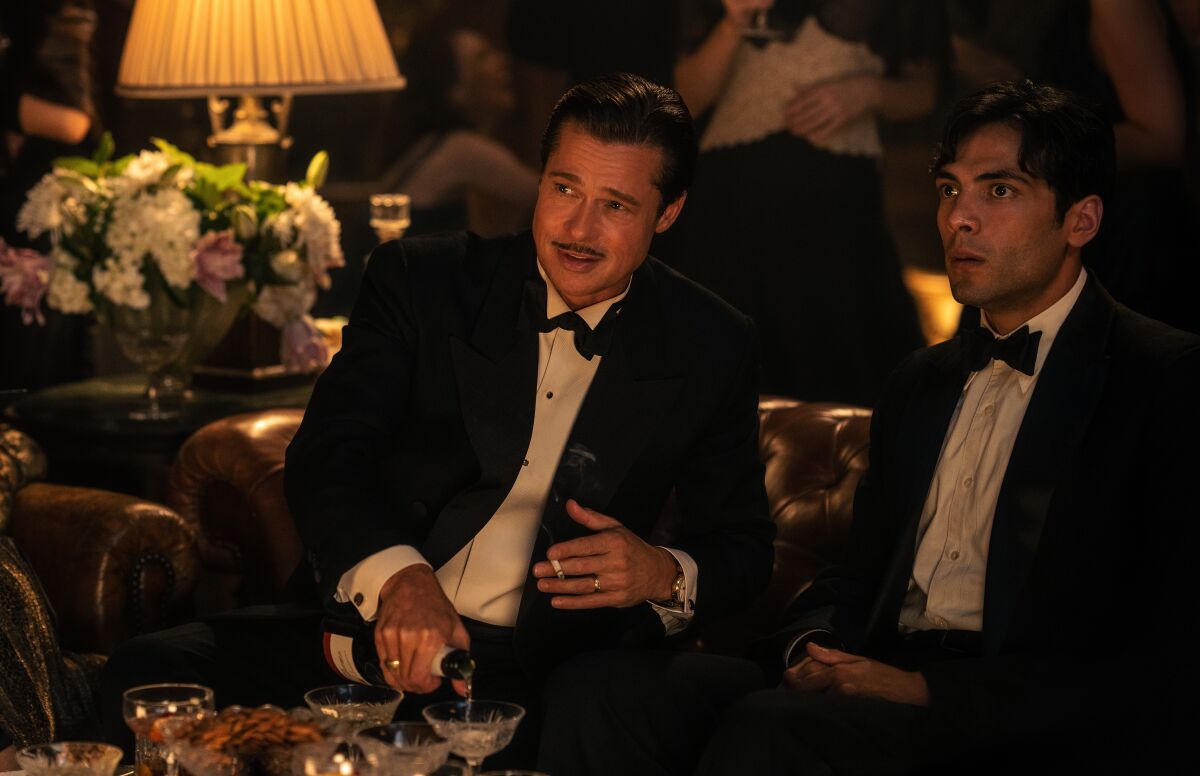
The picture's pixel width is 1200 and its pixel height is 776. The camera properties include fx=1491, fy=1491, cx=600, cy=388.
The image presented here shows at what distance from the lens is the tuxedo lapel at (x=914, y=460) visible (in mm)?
2715

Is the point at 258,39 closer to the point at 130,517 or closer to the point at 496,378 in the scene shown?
the point at 130,517

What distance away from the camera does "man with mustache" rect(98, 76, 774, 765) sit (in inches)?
108

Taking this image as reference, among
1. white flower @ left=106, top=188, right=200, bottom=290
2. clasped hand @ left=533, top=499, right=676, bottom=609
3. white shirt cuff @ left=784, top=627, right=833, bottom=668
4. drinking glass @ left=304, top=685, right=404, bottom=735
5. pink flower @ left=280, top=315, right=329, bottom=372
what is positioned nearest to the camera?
drinking glass @ left=304, top=685, right=404, bottom=735

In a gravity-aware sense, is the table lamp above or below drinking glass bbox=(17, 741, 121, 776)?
above

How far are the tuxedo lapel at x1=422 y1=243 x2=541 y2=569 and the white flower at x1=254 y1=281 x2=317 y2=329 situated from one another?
135 centimetres

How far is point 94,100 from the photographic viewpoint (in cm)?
477

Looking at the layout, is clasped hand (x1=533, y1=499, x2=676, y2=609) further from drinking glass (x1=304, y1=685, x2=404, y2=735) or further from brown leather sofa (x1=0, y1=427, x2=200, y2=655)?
brown leather sofa (x1=0, y1=427, x2=200, y2=655)

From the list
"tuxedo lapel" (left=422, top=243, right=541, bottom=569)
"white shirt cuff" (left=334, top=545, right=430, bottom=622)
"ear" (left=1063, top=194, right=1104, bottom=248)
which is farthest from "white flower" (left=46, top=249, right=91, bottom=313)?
"ear" (left=1063, top=194, right=1104, bottom=248)

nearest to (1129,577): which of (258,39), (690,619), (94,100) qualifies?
(690,619)

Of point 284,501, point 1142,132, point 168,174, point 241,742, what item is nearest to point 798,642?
point 241,742

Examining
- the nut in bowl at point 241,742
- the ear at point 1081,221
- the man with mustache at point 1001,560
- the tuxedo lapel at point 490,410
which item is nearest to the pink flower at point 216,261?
the tuxedo lapel at point 490,410

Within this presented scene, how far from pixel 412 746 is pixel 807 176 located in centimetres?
243

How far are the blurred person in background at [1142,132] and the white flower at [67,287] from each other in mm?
2502

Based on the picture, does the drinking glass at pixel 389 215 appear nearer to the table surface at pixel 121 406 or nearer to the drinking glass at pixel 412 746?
the table surface at pixel 121 406
